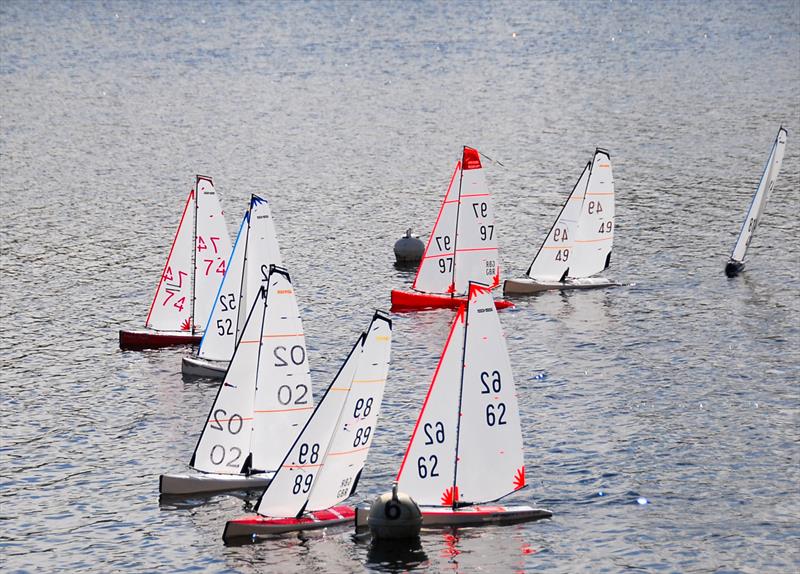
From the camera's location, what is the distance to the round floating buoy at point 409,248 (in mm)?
80625

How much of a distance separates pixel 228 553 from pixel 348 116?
98896mm

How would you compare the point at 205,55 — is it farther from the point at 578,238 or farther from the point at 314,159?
the point at 578,238

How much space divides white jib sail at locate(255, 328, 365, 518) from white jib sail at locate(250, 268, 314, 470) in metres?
2.79

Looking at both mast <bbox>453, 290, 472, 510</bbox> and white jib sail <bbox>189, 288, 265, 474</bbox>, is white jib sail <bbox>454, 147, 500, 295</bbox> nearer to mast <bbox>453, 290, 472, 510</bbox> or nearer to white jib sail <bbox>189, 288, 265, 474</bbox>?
white jib sail <bbox>189, 288, 265, 474</bbox>

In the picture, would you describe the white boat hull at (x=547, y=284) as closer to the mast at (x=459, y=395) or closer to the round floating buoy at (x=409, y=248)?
the round floating buoy at (x=409, y=248)

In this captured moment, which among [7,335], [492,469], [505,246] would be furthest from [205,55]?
[492,469]

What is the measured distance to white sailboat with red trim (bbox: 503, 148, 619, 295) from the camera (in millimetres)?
75875

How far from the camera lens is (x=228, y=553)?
142 feet

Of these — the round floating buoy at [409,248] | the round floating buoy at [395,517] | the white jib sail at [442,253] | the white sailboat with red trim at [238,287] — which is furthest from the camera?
the round floating buoy at [409,248]

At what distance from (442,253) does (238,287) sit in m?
17.9

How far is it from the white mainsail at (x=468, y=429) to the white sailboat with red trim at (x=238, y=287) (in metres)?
7.77

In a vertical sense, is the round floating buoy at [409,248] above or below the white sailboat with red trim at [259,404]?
above

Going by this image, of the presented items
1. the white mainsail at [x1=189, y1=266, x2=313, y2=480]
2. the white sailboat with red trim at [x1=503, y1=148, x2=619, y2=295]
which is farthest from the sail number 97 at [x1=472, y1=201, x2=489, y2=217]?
the white mainsail at [x1=189, y1=266, x2=313, y2=480]

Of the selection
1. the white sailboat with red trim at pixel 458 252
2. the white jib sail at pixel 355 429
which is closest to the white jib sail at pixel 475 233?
the white sailboat with red trim at pixel 458 252
